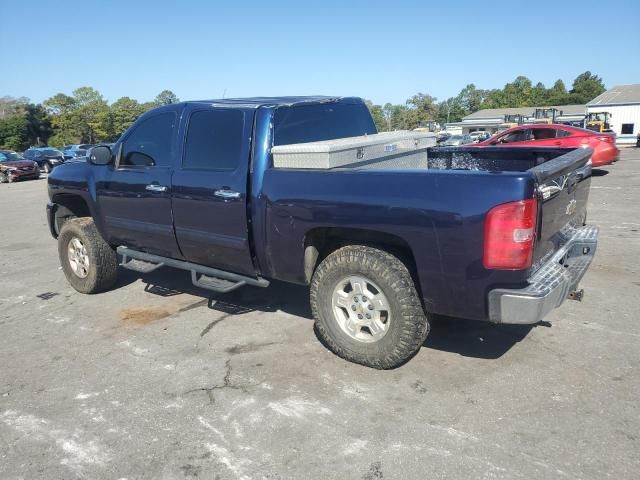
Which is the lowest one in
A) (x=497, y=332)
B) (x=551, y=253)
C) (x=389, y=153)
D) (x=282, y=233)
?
(x=497, y=332)

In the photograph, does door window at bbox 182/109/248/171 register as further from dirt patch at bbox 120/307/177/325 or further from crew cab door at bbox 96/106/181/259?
dirt patch at bbox 120/307/177/325

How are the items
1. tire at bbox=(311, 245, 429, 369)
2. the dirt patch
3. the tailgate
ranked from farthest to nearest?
1. the dirt patch
2. tire at bbox=(311, 245, 429, 369)
3. the tailgate

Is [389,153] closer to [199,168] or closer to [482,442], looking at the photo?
[199,168]

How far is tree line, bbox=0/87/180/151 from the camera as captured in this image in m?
65.0

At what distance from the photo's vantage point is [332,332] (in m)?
3.91

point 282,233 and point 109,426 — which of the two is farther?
point 282,233

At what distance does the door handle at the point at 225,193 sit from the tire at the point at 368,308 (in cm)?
92

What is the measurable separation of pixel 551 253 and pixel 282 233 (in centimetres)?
197

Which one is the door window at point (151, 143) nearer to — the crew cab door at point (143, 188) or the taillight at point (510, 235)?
the crew cab door at point (143, 188)

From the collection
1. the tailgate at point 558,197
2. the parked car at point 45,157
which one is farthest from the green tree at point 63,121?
the tailgate at point 558,197

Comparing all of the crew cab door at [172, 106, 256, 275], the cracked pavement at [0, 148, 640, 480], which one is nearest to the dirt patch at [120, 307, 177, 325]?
the cracked pavement at [0, 148, 640, 480]

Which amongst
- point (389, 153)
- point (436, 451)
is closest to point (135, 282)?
point (389, 153)

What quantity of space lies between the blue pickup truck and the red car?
11695 mm

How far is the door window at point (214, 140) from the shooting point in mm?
4289
